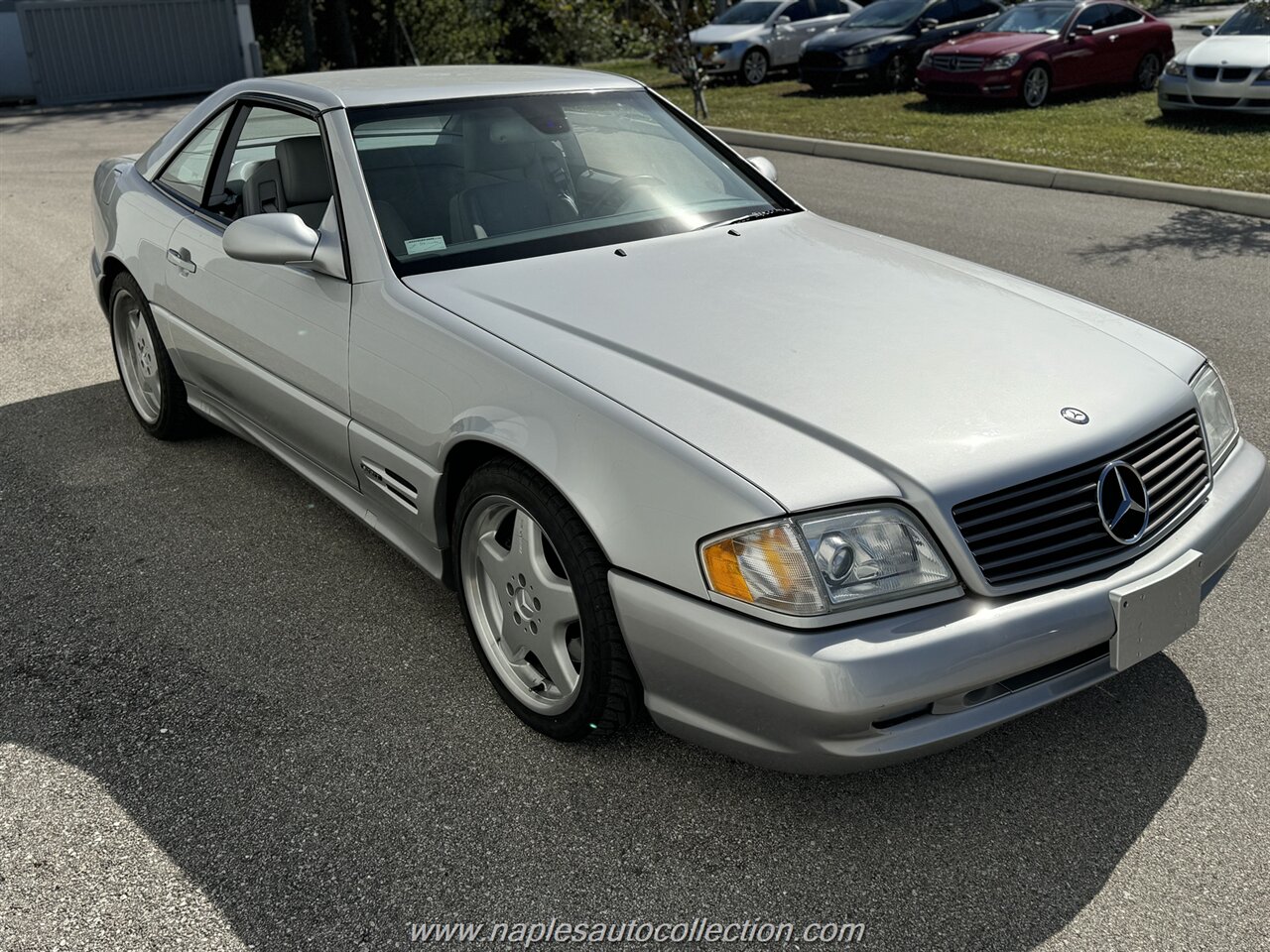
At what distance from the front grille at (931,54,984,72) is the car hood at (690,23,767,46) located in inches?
207

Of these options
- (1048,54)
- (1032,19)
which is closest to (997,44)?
(1048,54)

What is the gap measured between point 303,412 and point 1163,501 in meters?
2.44

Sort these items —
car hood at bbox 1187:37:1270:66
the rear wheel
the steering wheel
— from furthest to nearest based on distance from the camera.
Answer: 1. the rear wheel
2. car hood at bbox 1187:37:1270:66
3. the steering wheel

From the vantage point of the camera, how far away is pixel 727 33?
20422mm

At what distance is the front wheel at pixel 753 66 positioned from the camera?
2009 centimetres

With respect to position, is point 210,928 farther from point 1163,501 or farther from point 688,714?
point 1163,501

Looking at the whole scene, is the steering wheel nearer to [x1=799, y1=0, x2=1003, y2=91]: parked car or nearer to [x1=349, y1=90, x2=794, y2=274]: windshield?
[x1=349, y1=90, x2=794, y2=274]: windshield

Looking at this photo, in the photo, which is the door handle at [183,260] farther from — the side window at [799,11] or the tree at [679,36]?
the side window at [799,11]

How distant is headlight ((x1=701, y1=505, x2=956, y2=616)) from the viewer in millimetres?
2410

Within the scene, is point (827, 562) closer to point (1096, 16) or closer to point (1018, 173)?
point (1018, 173)

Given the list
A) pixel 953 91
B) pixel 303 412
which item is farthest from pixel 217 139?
pixel 953 91

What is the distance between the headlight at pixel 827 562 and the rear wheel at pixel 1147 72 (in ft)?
52.1

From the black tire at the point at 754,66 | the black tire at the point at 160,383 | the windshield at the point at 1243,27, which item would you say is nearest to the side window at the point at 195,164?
the black tire at the point at 160,383

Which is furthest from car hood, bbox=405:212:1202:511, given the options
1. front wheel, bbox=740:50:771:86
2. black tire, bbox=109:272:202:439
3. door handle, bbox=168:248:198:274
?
front wheel, bbox=740:50:771:86
